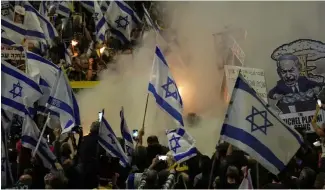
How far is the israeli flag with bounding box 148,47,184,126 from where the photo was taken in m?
7.22

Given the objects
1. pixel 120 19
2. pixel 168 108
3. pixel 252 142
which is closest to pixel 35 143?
Result: pixel 168 108

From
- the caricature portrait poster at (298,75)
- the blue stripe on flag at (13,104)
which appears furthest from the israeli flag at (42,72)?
the caricature portrait poster at (298,75)

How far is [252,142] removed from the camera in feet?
17.9

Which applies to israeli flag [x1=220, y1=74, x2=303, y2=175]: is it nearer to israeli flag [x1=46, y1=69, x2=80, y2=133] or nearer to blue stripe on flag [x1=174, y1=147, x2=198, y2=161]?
blue stripe on flag [x1=174, y1=147, x2=198, y2=161]

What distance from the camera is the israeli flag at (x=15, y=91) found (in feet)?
24.5

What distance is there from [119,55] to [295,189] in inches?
291

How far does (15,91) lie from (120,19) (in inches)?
221

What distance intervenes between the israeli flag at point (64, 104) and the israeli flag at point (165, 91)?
2.93ft

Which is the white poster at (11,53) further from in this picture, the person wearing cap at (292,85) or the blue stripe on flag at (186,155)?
the blue stripe on flag at (186,155)

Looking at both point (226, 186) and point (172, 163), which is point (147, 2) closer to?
point (172, 163)

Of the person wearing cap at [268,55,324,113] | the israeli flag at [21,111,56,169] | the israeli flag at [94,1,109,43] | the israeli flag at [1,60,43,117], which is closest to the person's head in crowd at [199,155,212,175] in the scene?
the israeli flag at [21,111,56,169]

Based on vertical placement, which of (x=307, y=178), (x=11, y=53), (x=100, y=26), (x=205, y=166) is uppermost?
(x=100, y=26)

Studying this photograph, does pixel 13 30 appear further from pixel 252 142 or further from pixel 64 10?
pixel 252 142

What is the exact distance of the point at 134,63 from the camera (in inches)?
474
